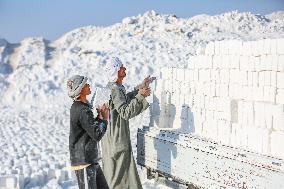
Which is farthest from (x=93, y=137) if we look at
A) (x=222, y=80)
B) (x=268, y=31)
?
(x=268, y=31)

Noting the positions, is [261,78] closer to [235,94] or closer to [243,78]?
[243,78]

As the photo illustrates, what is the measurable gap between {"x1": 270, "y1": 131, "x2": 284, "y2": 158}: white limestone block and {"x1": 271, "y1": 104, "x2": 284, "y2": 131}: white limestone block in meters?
0.06

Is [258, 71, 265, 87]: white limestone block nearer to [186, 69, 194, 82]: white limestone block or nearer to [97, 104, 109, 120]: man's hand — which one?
[186, 69, 194, 82]: white limestone block

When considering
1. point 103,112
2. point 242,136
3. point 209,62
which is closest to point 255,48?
point 209,62

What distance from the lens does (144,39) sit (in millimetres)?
22547

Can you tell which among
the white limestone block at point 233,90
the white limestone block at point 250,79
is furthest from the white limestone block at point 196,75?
the white limestone block at point 250,79

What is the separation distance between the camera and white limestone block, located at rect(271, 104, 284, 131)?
4.14 metres

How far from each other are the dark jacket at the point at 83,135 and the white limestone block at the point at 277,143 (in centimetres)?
155

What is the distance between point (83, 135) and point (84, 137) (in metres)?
0.02

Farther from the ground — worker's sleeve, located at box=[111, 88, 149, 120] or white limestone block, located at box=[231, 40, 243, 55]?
white limestone block, located at box=[231, 40, 243, 55]

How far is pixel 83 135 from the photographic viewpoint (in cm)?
355

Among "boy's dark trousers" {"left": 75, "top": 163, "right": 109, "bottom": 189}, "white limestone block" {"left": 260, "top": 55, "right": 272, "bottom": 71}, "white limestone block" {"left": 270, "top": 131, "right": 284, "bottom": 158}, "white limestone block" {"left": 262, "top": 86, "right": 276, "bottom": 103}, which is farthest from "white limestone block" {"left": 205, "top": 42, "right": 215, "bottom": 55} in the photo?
"boy's dark trousers" {"left": 75, "top": 163, "right": 109, "bottom": 189}

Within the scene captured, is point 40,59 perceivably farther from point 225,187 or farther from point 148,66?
point 225,187

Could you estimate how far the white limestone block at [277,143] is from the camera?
404 cm
